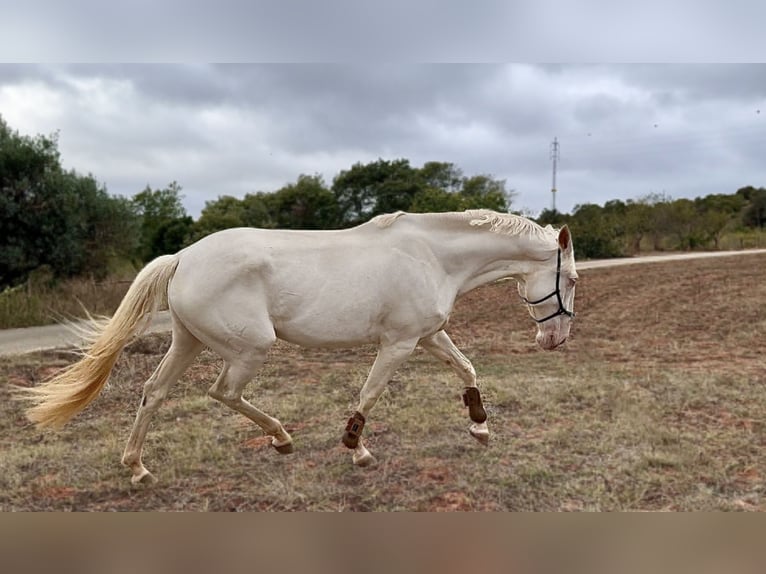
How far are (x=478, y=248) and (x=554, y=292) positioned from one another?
1.76ft

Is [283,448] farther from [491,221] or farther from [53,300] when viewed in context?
[53,300]

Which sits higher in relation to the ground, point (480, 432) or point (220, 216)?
point (220, 216)

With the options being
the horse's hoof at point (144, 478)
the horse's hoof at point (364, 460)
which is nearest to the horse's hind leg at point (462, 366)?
the horse's hoof at point (364, 460)

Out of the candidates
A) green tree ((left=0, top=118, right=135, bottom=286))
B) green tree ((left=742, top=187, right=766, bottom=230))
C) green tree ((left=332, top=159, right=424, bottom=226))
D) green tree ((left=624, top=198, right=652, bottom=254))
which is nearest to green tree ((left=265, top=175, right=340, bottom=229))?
green tree ((left=332, top=159, right=424, bottom=226))

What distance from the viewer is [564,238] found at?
3285 mm

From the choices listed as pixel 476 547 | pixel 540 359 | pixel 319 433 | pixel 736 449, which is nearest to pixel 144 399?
pixel 319 433

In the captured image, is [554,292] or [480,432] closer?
[554,292]

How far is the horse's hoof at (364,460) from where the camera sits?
3.48 m

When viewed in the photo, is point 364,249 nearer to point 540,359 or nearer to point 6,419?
point 6,419

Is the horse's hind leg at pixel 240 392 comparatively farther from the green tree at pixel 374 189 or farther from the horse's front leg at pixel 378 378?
the green tree at pixel 374 189

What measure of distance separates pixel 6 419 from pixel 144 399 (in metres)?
2.56

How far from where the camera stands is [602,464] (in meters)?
3.64

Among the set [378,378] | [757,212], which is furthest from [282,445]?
[757,212]

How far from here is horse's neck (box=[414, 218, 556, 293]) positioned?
335 centimetres
